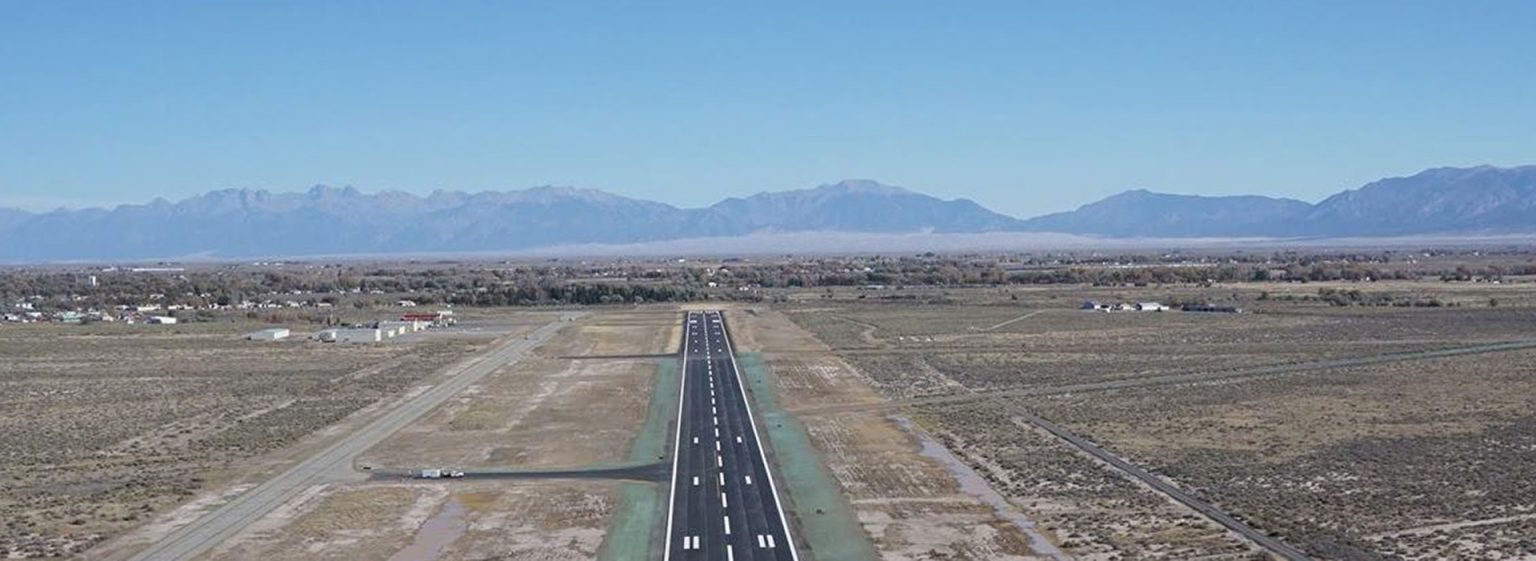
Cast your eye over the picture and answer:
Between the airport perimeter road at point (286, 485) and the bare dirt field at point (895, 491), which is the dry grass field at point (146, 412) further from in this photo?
the bare dirt field at point (895, 491)

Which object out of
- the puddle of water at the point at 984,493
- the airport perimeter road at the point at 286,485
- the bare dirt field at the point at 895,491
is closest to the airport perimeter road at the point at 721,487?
the bare dirt field at the point at 895,491

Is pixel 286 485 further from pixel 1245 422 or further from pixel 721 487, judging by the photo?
pixel 1245 422

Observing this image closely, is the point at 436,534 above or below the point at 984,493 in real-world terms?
above

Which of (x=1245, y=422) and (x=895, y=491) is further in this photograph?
(x=1245, y=422)

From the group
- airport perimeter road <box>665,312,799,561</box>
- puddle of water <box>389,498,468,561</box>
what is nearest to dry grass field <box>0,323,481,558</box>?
puddle of water <box>389,498,468,561</box>

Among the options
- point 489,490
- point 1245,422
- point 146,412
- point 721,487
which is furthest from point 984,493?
point 146,412
